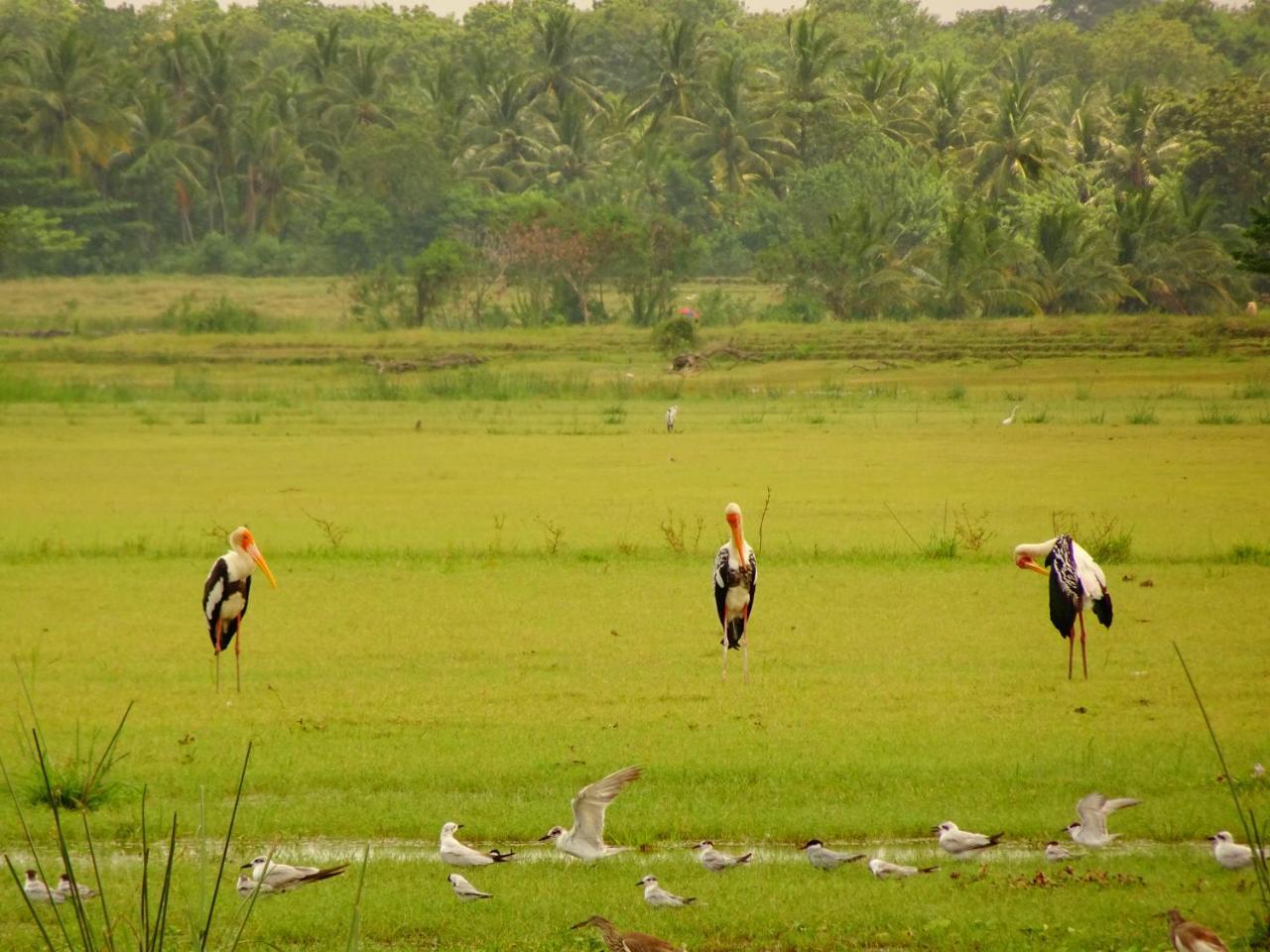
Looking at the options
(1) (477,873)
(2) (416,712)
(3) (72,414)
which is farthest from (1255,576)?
(3) (72,414)

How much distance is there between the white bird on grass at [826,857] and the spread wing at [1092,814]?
3.01 ft

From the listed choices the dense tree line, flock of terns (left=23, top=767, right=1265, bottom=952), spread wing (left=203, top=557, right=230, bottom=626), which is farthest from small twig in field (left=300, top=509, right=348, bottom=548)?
the dense tree line

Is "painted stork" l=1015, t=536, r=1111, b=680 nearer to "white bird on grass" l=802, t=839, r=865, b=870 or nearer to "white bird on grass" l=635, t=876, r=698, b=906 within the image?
"white bird on grass" l=802, t=839, r=865, b=870

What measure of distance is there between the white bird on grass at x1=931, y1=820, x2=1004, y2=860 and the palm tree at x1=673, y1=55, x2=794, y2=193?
57289 mm

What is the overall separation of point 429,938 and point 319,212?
5643 centimetres

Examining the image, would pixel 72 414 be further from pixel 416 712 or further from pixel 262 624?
pixel 416 712

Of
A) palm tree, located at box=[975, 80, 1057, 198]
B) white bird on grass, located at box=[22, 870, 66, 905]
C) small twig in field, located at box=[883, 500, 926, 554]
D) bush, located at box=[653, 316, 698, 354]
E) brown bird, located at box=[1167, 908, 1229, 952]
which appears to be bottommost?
bush, located at box=[653, 316, 698, 354]

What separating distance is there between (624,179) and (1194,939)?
55.7 m

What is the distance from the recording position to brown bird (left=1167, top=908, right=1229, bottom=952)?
5.33 metres

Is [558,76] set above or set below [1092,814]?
above

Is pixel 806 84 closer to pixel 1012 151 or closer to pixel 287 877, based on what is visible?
pixel 1012 151

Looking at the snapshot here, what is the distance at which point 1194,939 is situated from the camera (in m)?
5.37

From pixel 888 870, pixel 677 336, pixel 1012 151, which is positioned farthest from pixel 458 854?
pixel 1012 151

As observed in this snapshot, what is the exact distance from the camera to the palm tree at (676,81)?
64.3 metres
